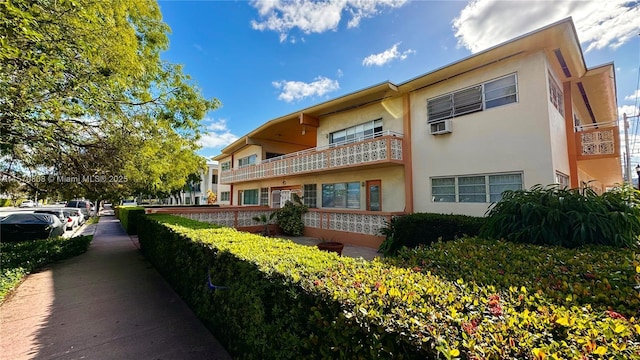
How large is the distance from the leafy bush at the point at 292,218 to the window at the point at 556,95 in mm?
11424

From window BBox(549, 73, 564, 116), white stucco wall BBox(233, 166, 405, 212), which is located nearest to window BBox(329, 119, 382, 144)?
white stucco wall BBox(233, 166, 405, 212)

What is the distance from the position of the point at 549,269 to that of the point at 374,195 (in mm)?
9959

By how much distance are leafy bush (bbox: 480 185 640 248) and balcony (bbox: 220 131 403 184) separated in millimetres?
5866

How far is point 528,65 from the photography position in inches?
348

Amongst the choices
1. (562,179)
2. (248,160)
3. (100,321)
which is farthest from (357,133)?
(248,160)

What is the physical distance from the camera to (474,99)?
33.1 ft

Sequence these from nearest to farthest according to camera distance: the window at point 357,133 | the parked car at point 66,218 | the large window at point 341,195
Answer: the window at point 357,133
the large window at point 341,195
the parked car at point 66,218

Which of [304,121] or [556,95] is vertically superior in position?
[304,121]

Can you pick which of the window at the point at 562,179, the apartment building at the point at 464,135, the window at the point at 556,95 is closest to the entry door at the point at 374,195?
the apartment building at the point at 464,135

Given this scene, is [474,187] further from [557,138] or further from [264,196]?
[264,196]

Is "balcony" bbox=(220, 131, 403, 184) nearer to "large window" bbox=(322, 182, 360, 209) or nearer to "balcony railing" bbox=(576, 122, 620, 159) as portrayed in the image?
"large window" bbox=(322, 182, 360, 209)

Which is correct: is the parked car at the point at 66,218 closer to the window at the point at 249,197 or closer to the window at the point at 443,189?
the window at the point at 249,197

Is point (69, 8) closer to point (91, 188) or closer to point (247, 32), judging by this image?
point (91, 188)

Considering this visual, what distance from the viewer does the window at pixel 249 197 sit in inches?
893
